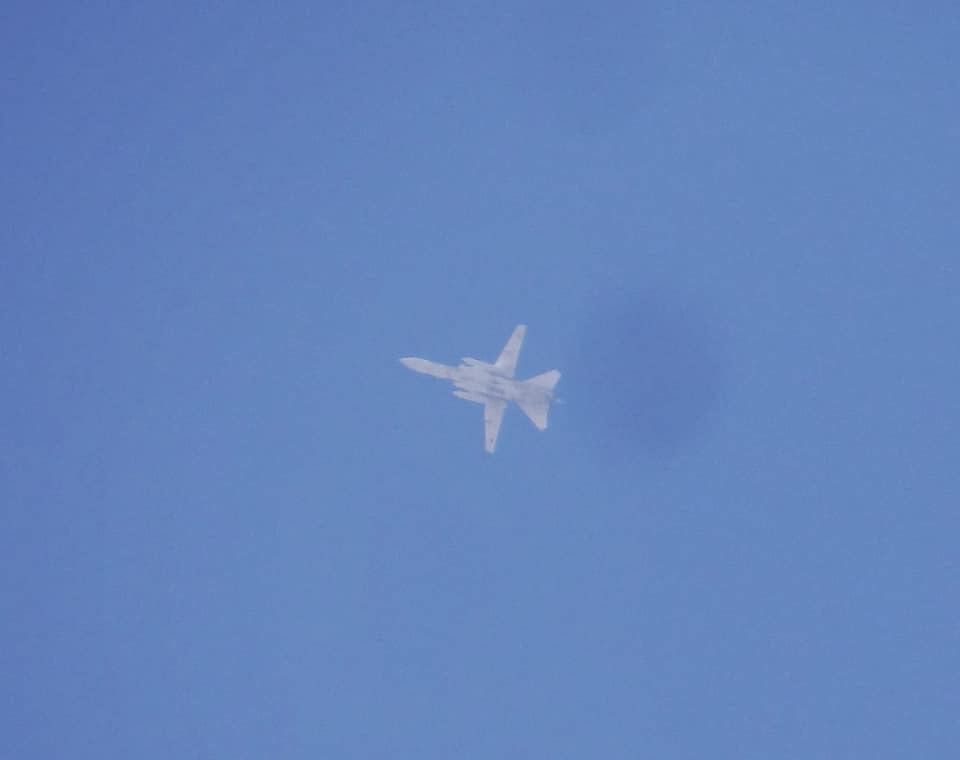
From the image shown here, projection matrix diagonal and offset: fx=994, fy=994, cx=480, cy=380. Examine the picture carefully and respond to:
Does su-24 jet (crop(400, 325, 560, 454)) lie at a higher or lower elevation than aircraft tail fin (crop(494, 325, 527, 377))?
lower

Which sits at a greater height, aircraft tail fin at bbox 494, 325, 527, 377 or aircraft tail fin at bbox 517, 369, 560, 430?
aircraft tail fin at bbox 494, 325, 527, 377

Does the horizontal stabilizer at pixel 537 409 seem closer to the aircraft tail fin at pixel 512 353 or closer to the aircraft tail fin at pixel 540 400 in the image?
the aircraft tail fin at pixel 540 400

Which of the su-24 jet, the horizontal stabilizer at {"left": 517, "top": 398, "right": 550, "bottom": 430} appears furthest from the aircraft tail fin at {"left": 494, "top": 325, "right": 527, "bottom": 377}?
the horizontal stabilizer at {"left": 517, "top": 398, "right": 550, "bottom": 430}

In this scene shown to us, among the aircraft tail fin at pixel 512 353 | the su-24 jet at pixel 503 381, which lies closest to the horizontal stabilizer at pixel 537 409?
the su-24 jet at pixel 503 381

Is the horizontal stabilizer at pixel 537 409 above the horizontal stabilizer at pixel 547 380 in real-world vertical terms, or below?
below

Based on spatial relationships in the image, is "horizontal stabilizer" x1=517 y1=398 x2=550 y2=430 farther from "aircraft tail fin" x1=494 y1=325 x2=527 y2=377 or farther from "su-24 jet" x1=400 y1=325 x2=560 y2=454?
"aircraft tail fin" x1=494 y1=325 x2=527 y2=377

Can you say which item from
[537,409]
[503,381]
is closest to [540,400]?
[537,409]
